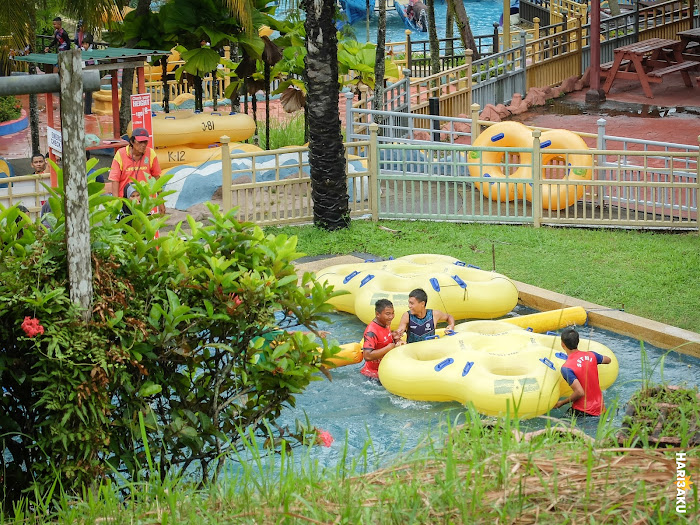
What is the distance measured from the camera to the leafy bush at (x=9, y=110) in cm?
2553

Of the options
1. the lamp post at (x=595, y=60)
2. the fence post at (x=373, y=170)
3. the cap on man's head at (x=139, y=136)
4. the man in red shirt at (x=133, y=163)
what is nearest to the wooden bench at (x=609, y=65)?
the lamp post at (x=595, y=60)

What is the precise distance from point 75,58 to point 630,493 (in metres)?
3.12

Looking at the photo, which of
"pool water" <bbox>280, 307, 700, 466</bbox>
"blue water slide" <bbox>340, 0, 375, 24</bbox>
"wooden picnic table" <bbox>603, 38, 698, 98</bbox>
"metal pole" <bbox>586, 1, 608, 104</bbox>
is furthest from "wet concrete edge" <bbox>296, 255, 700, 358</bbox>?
"blue water slide" <bbox>340, 0, 375, 24</bbox>

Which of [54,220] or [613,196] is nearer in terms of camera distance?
[54,220]

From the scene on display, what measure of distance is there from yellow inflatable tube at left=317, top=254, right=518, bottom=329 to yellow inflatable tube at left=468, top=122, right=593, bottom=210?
3058 mm

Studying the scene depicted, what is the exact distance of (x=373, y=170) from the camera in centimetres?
1441

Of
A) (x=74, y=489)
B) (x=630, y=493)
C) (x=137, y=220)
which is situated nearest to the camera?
(x=630, y=493)

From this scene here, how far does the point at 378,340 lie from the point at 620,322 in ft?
8.70

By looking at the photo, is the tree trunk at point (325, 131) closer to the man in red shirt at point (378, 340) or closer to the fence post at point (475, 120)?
the fence post at point (475, 120)

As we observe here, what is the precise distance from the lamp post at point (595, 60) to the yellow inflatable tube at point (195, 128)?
8516mm

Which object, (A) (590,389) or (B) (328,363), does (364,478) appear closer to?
(B) (328,363)

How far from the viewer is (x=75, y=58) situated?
14.9 ft

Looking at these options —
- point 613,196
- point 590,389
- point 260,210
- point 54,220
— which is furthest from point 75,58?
point 613,196

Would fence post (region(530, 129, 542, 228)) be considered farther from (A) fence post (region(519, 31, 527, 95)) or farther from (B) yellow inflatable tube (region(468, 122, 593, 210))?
(A) fence post (region(519, 31, 527, 95))
